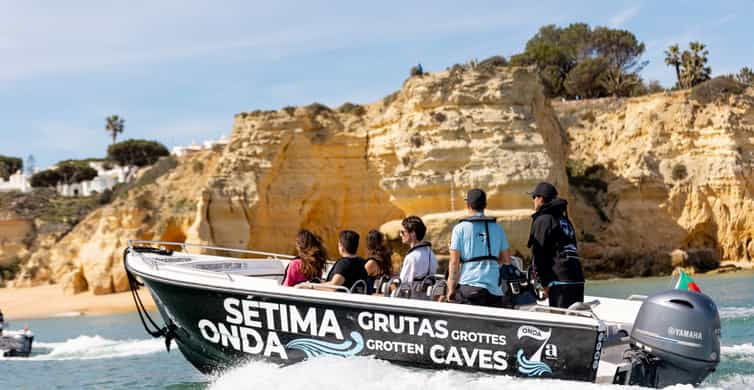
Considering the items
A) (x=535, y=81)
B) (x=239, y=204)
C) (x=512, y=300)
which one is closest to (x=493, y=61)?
(x=535, y=81)

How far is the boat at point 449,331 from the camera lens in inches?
257

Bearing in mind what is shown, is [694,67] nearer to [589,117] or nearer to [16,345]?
[589,117]

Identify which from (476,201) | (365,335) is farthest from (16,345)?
(476,201)

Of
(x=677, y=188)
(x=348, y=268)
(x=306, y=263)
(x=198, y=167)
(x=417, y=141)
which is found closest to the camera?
(x=348, y=268)

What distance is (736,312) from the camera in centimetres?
1569

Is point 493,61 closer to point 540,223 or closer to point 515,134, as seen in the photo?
point 515,134

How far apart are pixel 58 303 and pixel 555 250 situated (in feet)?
86.5

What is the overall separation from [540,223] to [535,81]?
2422 centimetres

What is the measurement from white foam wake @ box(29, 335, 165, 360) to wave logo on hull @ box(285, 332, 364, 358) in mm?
7944

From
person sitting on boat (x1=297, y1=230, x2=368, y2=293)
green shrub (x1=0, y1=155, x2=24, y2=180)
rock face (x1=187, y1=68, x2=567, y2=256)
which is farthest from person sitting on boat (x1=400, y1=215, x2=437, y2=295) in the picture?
green shrub (x1=0, y1=155, x2=24, y2=180)

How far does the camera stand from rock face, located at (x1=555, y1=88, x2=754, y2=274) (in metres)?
32.6

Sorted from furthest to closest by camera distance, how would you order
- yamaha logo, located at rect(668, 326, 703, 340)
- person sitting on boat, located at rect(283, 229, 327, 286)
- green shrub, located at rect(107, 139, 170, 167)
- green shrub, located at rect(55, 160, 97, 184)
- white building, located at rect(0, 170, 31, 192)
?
green shrub, located at rect(55, 160, 97, 184)
green shrub, located at rect(107, 139, 170, 167)
white building, located at rect(0, 170, 31, 192)
person sitting on boat, located at rect(283, 229, 327, 286)
yamaha logo, located at rect(668, 326, 703, 340)

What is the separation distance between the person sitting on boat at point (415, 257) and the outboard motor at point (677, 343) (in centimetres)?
184

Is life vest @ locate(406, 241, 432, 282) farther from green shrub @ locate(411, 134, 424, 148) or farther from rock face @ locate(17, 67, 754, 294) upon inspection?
green shrub @ locate(411, 134, 424, 148)
